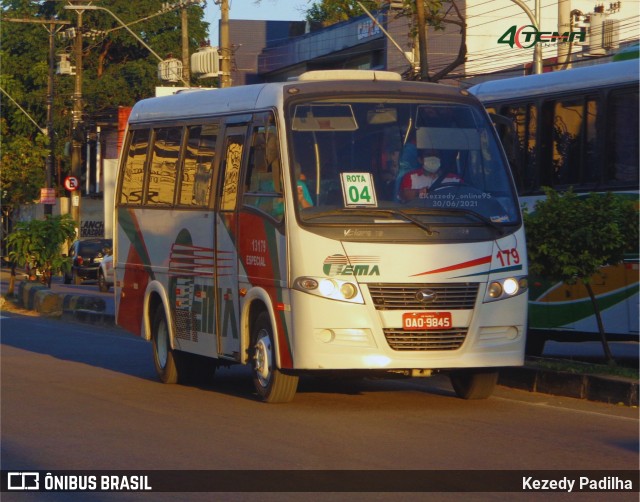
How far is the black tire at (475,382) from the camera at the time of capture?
11547 mm

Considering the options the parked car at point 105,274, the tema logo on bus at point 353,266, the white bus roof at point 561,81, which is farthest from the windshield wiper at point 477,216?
the parked car at point 105,274

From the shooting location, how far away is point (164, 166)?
45.4ft

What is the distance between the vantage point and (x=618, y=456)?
873cm

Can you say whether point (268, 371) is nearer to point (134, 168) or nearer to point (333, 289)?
point (333, 289)

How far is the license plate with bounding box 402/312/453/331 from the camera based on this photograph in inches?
418

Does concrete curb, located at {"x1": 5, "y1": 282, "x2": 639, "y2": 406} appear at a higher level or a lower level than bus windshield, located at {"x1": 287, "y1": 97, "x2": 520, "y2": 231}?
lower

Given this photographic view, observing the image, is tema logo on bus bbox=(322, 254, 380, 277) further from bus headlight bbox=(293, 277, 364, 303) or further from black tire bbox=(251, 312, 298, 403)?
black tire bbox=(251, 312, 298, 403)

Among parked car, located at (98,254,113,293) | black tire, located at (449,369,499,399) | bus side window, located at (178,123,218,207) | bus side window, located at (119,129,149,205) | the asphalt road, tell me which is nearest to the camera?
the asphalt road

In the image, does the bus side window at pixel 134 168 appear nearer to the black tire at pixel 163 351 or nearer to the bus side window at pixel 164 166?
the bus side window at pixel 164 166

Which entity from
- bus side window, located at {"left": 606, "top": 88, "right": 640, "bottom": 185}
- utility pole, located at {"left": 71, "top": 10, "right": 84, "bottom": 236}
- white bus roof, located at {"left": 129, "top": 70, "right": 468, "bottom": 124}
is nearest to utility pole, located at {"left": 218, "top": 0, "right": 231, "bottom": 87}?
utility pole, located at {"left": 71, "top": 10, "right": 84, "bottom": 236}

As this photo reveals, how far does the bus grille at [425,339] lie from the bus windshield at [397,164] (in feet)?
3.04

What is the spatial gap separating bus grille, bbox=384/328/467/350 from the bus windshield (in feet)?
3.04

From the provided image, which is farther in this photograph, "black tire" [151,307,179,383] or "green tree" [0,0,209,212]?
"green tree" [0,0,209,212]

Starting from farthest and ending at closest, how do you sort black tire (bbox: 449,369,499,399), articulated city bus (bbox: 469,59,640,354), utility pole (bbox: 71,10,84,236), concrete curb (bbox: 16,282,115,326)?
utility pole (bbox: 71,10,84,236) → concrete curb (bbox: 16,282,115,326) → articulated city bus (bbox: 469,59,640,354) → black tire (bbox: 449,369,499,399)
